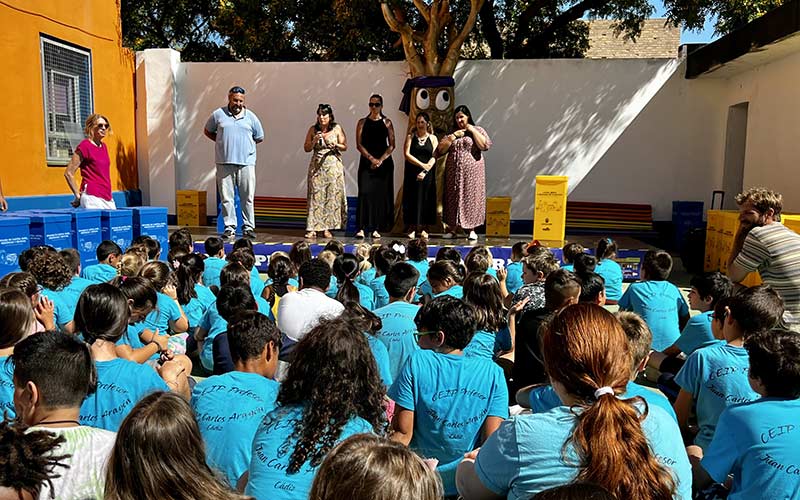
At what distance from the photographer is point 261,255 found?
8.22m

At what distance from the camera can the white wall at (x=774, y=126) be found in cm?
802

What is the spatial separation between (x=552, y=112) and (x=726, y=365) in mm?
8570

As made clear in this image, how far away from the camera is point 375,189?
8711 mm

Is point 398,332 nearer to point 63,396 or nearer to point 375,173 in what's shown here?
point 63,396

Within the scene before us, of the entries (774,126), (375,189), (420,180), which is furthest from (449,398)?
(774,126)

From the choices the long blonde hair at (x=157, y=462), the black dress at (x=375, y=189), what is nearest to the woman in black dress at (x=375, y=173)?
the black dress at (x=375, y=189)

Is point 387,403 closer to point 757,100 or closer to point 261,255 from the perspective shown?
point 261,255

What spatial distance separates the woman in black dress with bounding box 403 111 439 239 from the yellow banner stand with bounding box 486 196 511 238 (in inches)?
40.1

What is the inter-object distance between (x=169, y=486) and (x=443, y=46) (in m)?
11.6

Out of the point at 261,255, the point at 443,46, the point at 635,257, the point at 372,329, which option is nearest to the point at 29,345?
the point at 372,329

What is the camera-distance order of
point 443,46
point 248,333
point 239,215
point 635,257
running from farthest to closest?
point 443,46 → point 239,215 → point 635,257 → point 248,333

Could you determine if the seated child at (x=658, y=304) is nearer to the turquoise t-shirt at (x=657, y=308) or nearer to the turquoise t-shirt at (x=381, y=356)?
the turquoise t-shirt at (x=657, y=308)

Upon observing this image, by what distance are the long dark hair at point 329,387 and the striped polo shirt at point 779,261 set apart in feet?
9.53

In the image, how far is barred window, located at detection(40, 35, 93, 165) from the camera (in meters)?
8.06
